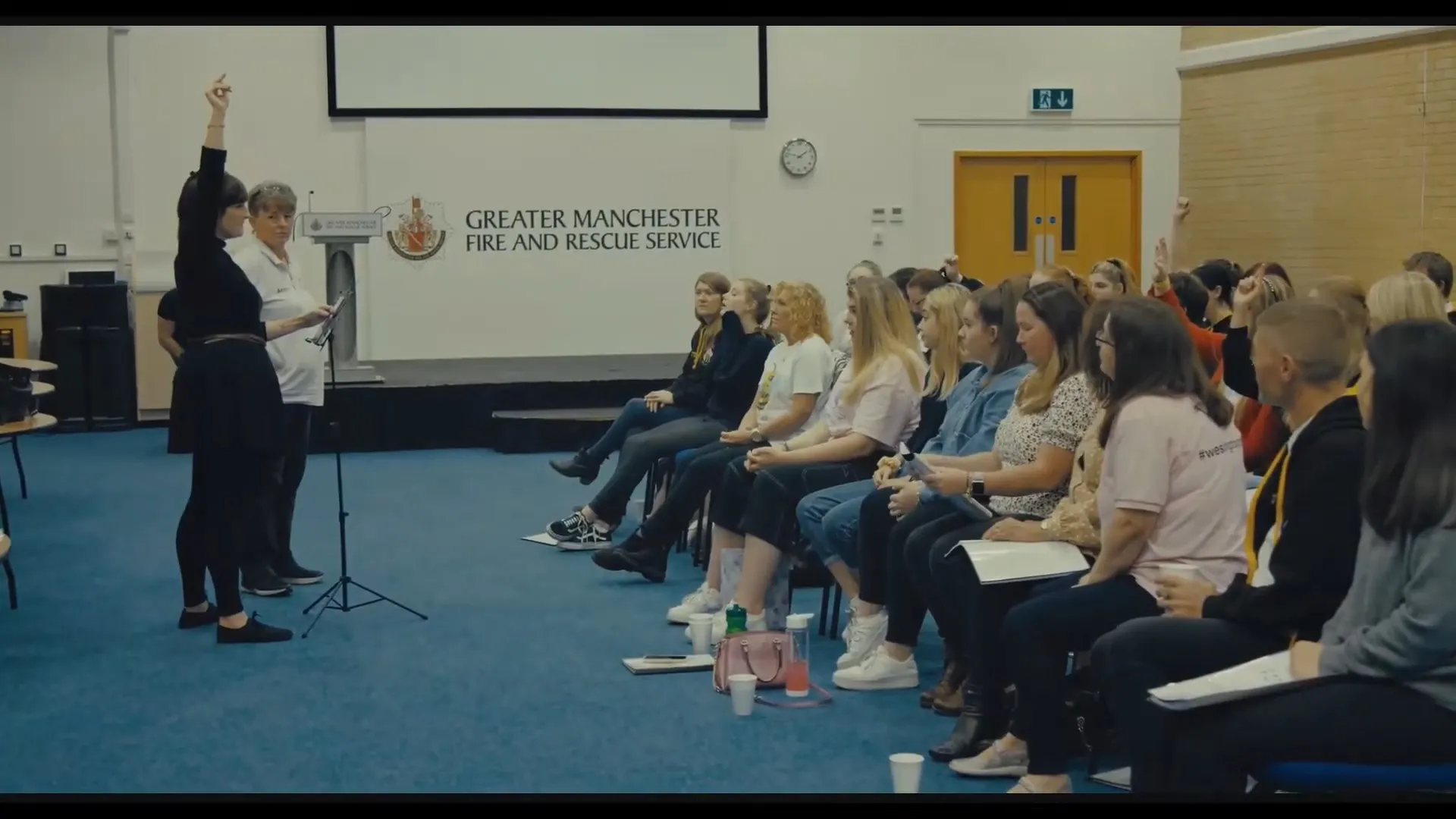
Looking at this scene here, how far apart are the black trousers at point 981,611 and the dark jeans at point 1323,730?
35.8 inches

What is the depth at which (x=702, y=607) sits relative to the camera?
16.9ft

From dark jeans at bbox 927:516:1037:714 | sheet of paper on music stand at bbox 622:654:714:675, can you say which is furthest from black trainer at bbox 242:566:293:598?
dark jeans at bbox 927:516:1037:714

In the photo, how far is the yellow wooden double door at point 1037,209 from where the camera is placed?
1177cm

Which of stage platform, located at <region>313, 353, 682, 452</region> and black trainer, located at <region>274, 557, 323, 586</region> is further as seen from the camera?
stage platform, located at <region>313, 353, 682, 452</region>

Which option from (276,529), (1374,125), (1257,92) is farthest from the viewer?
(1257,92)

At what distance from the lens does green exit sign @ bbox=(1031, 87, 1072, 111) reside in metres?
11.7

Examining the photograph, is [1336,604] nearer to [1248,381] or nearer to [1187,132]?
[1248,381]

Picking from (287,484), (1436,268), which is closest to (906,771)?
(287,484)

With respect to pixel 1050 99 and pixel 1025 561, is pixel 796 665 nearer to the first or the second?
pixel 1025 561

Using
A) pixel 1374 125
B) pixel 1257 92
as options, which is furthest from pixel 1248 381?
pixel 1257 92

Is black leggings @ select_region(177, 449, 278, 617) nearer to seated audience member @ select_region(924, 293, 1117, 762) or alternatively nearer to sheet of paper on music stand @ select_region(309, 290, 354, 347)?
sheet of paper on music stand @ select_region(309, 290, 354, 347)

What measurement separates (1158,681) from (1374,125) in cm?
781

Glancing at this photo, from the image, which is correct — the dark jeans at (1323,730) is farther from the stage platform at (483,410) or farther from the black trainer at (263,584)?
the stage platform at (483,410)

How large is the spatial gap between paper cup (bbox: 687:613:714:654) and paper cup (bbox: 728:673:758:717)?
62cm
